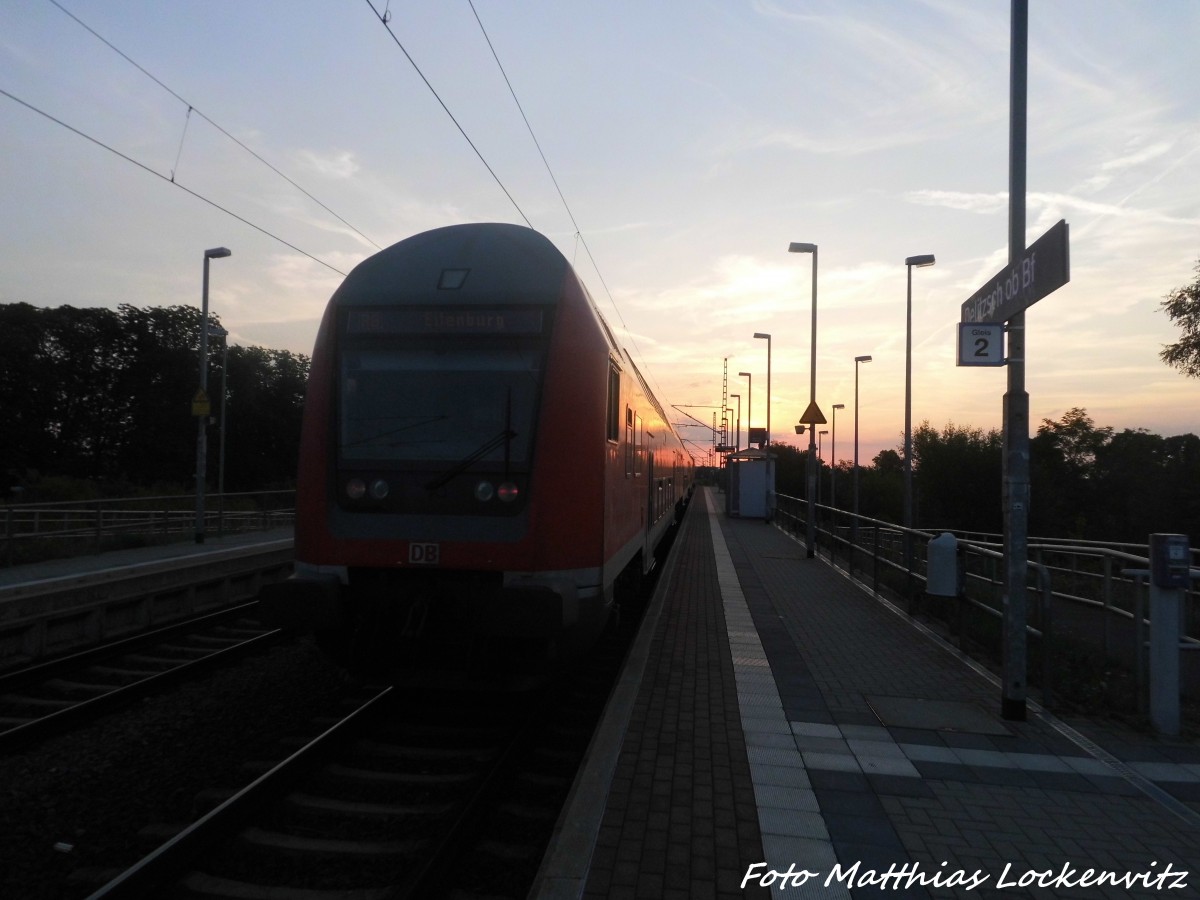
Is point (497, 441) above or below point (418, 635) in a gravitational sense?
above

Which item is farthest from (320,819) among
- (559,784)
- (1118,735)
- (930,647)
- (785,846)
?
(930,647)

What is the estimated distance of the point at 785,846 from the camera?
14.3 ft

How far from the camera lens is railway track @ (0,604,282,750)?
689 cm

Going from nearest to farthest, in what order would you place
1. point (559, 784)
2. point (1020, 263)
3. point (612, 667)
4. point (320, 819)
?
point (320, 819) → point (559, 784) → point (1020, 263) → point (612, 667)

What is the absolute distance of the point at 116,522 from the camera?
18656 mm

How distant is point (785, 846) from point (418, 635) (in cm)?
279

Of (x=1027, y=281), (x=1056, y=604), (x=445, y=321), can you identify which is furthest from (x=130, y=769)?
(x=1056, y=604)

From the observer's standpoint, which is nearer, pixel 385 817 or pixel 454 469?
pixel 385 817

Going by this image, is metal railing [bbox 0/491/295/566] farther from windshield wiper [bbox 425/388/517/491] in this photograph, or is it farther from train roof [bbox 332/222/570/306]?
windshield wiper [bbox 425/388/517/491]

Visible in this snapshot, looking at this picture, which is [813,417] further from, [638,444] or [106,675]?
[106,675]

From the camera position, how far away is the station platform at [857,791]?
4098mm

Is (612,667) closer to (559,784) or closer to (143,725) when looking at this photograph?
(559,784)

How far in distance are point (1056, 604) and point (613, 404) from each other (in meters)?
5.62

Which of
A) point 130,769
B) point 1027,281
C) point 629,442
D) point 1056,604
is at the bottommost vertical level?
point 130,769
